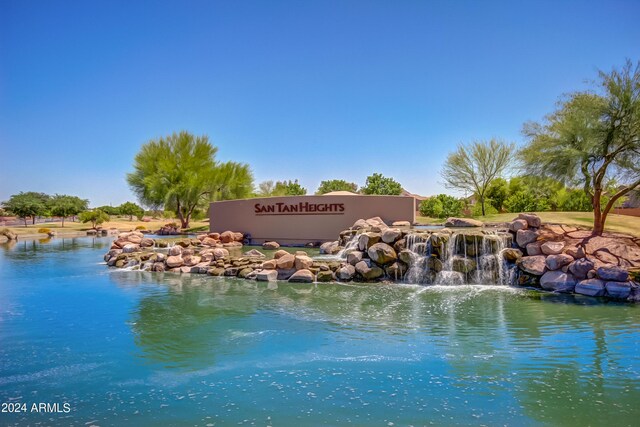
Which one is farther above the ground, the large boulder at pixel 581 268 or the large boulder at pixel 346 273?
the large boulder at pixel 581 268

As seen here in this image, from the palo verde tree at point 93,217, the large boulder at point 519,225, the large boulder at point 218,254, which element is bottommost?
the large boulder at point 218,254

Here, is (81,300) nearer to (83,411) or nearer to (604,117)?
(83,411)

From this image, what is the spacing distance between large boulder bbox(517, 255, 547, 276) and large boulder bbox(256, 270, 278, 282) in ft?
24.3

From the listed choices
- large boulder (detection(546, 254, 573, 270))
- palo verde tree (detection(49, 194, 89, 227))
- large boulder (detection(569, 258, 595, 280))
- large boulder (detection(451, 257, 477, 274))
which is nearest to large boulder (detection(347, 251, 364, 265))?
large boulder (detection(451, 257, 477, 274))

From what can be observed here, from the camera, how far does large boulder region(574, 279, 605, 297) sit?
10.8m

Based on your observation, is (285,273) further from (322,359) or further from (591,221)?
(591,221)

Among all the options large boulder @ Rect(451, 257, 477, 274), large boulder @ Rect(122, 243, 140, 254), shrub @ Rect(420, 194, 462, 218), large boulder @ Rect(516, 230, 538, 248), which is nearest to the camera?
large boulder @ Rect(516, 230, 538, 248)

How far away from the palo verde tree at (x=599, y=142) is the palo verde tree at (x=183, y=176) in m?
30.1

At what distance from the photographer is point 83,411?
199 inches

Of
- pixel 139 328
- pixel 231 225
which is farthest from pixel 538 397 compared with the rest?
pixel 231 225

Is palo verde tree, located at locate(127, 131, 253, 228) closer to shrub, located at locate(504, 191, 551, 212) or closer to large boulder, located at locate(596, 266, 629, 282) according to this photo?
shrub, located at locate(504, 191, 551, 212)

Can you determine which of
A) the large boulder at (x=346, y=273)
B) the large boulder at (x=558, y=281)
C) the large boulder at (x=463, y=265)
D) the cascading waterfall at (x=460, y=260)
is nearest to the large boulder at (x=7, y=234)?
the large boulder at (x=346, y=273)

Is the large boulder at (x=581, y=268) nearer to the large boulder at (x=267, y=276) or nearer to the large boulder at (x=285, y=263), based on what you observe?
the large boulder at (x=285, y=263)

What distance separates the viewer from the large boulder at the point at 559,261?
11766mm
